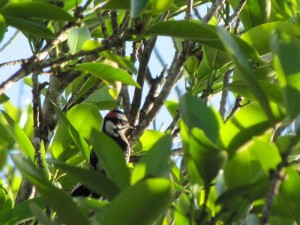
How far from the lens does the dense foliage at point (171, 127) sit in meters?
1.36

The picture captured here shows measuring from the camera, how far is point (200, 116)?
146 cm

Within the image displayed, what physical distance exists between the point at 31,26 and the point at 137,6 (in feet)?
1.09

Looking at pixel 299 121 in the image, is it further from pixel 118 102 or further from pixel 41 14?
pixel 118 102

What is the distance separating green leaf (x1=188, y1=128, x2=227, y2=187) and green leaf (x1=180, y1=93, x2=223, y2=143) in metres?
0.05

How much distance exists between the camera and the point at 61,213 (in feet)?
4.71

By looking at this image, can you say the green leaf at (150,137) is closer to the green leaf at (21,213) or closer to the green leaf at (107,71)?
the green leaf at (21,213)

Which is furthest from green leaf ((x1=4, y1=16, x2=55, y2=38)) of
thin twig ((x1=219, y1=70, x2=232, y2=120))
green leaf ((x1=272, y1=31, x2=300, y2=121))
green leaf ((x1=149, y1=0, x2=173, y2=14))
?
thin twig ((x1=219, y1=70, x2=232, y2=120))

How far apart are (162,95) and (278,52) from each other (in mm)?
1303

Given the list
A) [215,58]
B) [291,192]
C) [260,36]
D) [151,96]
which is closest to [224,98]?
[151,96]

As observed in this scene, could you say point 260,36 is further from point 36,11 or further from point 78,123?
point 78,123

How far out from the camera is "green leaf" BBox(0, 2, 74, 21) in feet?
6.19

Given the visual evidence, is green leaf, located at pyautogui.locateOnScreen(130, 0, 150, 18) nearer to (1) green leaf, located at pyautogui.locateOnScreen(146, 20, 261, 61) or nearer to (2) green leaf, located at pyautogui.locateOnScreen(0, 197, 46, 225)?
(1) green leaf, located at pyautogui.locateOnScreen(146, 20, 261, 61)

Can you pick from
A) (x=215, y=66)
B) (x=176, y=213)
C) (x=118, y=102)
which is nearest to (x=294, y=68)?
(x=176, y=213)

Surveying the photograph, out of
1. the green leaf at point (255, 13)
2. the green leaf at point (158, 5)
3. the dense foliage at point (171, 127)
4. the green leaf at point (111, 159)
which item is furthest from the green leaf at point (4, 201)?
the green leaf at point (111, 159)
